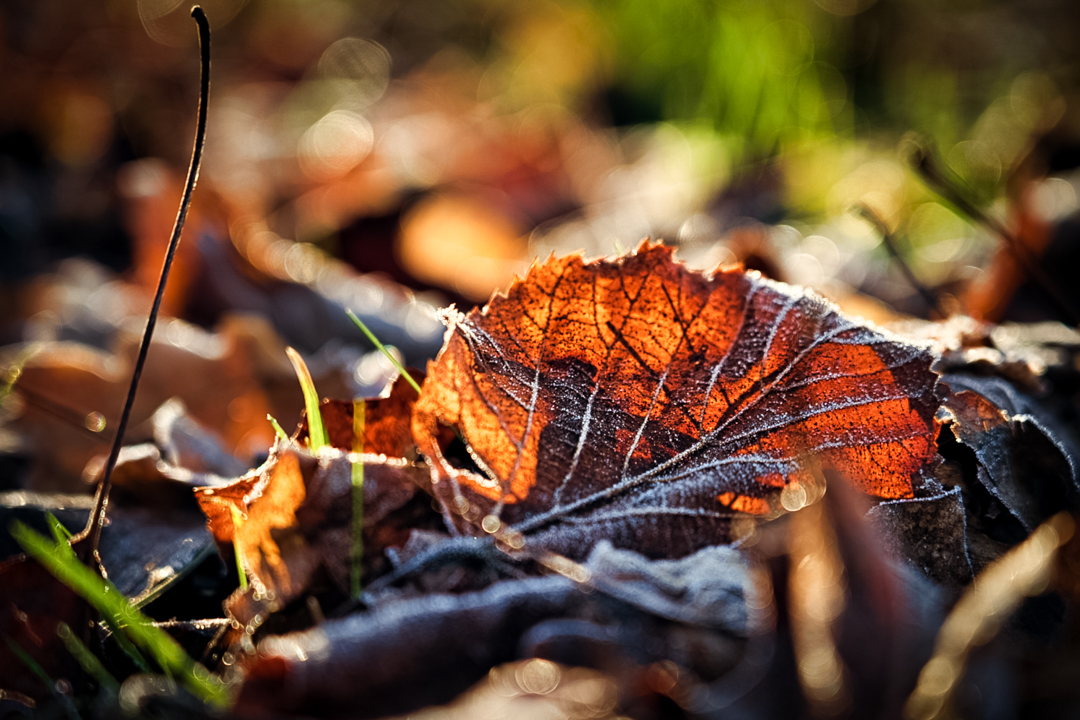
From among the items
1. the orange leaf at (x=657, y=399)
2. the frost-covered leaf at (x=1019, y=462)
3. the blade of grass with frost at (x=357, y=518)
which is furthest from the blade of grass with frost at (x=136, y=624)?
the frost-covered leaf at (x=1019, y=462)

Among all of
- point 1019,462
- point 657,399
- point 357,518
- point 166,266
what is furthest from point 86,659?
point 1019,462

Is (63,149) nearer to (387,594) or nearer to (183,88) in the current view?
(183,88)

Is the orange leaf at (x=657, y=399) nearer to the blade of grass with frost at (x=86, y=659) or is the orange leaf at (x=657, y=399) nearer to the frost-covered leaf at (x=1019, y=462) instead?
the frost-covered leaf at (x=1019, y=462)

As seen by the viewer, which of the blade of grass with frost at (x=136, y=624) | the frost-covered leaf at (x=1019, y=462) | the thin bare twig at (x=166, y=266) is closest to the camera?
the blade of grass with frost at (x=136, y=624)

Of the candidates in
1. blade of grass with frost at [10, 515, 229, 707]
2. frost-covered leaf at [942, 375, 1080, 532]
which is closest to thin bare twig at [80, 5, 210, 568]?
blade of grass with frost at [10, 515, 229, 707]

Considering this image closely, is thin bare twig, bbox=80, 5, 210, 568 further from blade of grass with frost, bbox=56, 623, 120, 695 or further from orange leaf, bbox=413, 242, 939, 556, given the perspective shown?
orange leaf, bbox=413, 242, 939, 556
